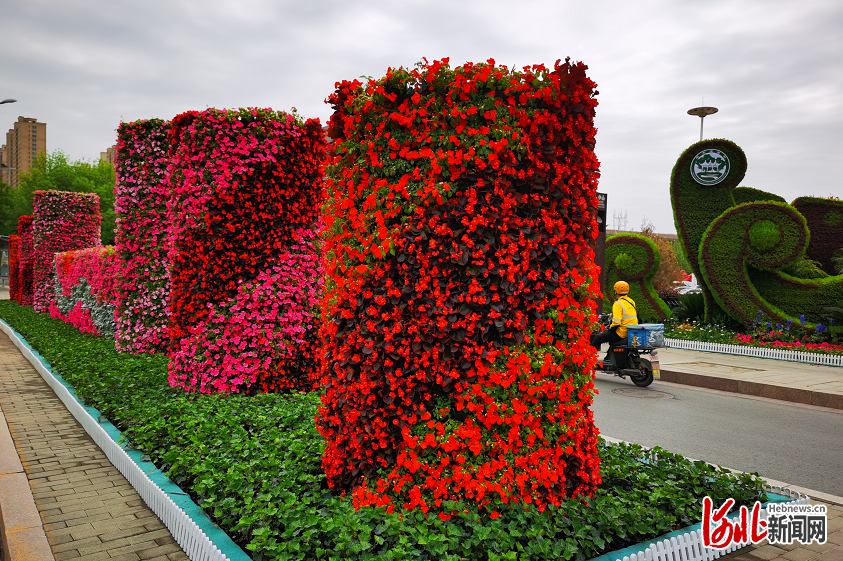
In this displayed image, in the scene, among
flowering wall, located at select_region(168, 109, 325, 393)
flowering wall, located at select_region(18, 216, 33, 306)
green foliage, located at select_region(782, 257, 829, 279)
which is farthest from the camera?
flowering wall, located at select_region(18, 216, 33, 306)

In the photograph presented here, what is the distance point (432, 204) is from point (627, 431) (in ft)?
15.2

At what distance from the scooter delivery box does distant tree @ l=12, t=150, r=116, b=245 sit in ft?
126

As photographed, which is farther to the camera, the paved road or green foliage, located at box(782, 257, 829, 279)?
green foliage, located at box(782, 257, 829, 279)

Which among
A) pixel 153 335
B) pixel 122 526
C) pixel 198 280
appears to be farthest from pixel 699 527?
pixel 153 335

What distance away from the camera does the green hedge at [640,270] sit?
1648 centimetres

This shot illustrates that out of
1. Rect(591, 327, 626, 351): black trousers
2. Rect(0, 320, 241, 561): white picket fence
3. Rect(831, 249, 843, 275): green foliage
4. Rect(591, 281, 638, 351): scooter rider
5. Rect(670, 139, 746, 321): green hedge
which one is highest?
Rect(670, 139, 746, 321): green hedge

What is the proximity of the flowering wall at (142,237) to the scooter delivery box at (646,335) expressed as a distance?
7.59 meters

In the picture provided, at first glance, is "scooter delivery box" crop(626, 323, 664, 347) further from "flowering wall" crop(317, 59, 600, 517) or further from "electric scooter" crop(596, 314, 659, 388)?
"flowering wall" crop(317, 59, 600, 517)

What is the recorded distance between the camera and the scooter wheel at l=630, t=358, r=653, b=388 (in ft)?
31.2

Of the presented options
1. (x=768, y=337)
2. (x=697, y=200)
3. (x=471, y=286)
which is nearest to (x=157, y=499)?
(x=471, y=286)

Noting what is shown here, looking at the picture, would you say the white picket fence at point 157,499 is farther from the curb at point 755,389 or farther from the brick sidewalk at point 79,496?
the curb at point 755,389

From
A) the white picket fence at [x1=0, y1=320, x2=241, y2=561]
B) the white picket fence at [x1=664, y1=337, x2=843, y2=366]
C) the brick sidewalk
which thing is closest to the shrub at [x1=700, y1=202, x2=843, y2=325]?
the white picket fence at [x1=664, y1=337, x2=843, y2=366]

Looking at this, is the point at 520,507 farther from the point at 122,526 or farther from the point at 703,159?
the point at 703,159

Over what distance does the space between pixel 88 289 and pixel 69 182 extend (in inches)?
1333
